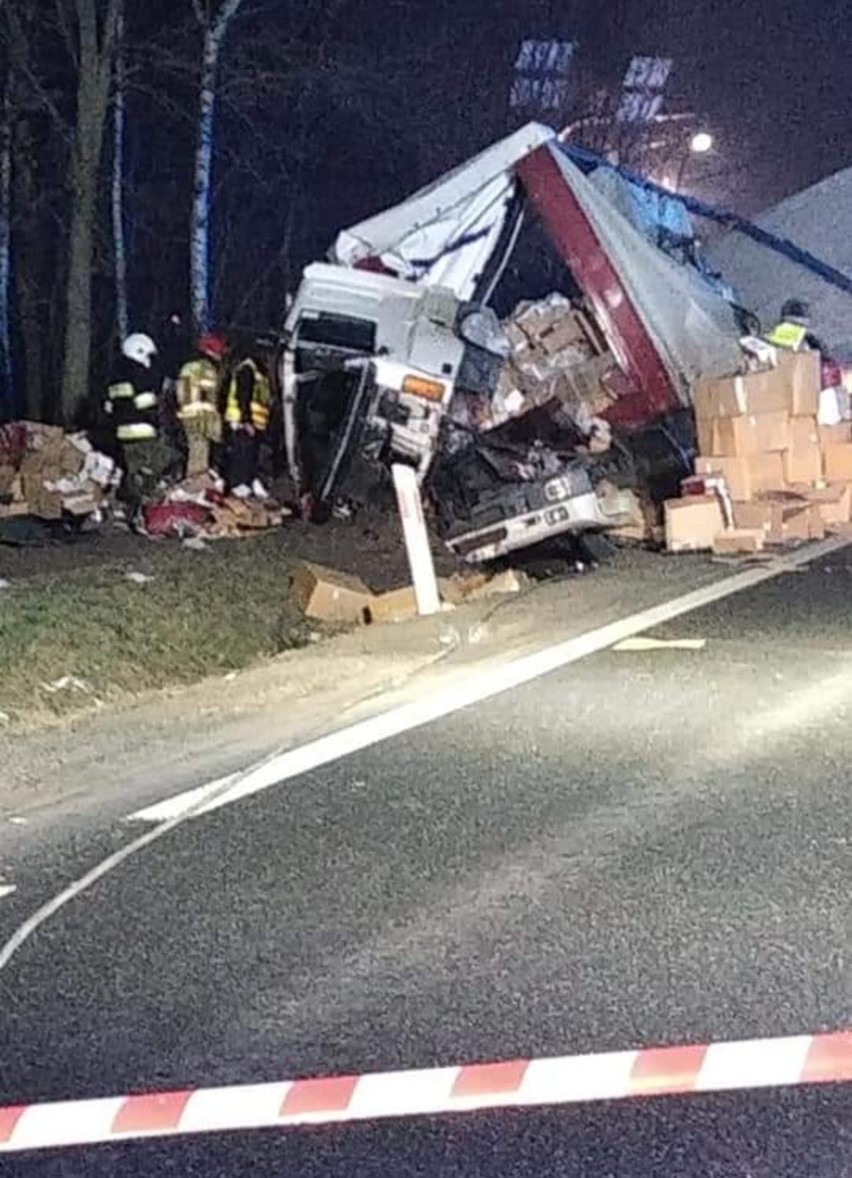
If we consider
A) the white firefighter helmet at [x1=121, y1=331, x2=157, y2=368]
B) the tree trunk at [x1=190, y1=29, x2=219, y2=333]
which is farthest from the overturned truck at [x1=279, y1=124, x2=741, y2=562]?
the tree trunk at [x1=190, y1=29, x2=219, y2=333]

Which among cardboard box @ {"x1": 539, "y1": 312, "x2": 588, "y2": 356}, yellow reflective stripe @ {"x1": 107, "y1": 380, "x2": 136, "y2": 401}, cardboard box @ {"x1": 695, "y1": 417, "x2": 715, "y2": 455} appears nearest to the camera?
cardboard box @ {"x1": 695, "y1": 417, "x2": 715, "y2": 455}

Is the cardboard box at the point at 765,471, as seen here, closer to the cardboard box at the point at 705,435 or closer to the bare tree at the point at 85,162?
the cardboard box at the point at 705,435

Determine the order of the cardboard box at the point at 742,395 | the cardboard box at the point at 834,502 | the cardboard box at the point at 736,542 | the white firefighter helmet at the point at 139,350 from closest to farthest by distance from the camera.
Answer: the cardboard box at the point at 736,542 → the cardboard box at the point at 742,395 → the cardboard box at the point at 834,502 → the white firefighter helmet at the point at 139,350

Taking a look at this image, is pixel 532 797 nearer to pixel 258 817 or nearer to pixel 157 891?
pixel 258 817

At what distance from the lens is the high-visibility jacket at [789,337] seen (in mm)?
16094

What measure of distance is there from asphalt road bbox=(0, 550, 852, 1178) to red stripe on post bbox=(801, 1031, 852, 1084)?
69 mm

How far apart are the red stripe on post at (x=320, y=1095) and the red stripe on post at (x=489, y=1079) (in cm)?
23

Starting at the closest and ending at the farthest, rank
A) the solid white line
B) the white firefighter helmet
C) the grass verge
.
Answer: the solid white line < the grass verge < the white firefighter helmet

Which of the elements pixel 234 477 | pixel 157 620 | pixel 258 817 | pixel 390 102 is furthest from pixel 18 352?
pixel 258 817

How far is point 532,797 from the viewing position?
6.62m

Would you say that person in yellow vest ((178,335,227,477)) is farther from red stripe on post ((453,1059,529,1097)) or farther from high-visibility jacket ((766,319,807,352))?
red stripe on post ((453,1059,529,1097))

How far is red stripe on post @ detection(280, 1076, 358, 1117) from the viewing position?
155 inches

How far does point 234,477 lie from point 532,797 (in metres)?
9.76

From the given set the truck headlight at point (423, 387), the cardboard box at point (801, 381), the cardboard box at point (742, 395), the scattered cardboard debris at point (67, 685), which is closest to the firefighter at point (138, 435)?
the truck headlight at point (423, 387)
